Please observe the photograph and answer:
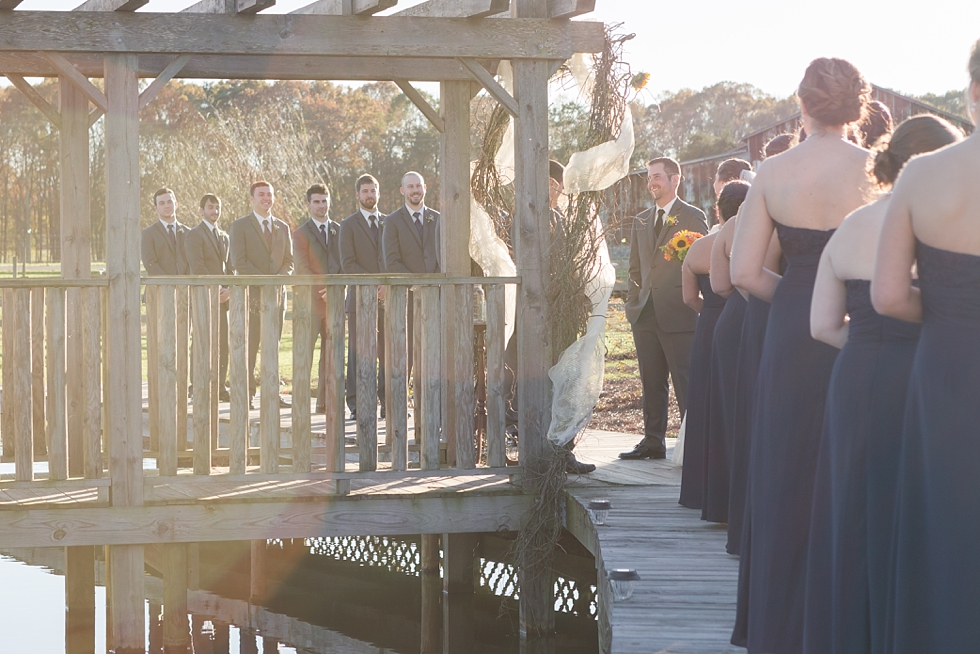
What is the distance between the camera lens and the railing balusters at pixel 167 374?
6.17 meters

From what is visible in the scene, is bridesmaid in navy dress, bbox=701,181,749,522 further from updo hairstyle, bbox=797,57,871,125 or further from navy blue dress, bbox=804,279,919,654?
navy blue dress, bbox=804,279,919,654

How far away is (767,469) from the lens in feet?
11.7

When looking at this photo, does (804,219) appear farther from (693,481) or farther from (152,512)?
(152,512)

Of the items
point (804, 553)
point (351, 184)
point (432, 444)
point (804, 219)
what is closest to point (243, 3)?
point (432, 444)

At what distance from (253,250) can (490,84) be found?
4374 millimetres

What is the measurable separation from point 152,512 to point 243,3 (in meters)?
2.71

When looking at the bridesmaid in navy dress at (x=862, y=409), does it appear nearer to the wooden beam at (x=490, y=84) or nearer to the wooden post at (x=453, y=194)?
the wooden beam at (x=490, y=84)

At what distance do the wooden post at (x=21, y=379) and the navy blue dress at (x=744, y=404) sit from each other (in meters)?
3.69

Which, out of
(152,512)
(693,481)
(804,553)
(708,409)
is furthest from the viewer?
(152,512)

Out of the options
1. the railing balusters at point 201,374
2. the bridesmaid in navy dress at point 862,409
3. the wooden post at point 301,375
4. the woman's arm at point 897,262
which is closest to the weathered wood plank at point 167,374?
the railing balusters at point 201,374

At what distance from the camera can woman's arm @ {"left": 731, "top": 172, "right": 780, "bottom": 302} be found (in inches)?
143

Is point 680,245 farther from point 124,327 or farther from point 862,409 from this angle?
point 862,409

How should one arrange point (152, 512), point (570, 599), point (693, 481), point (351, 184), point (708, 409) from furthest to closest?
point (351, 184) < point (570, 599) < point (152, 512) < point (693, 481) < point (708, 409)

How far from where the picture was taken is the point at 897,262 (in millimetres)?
2627
